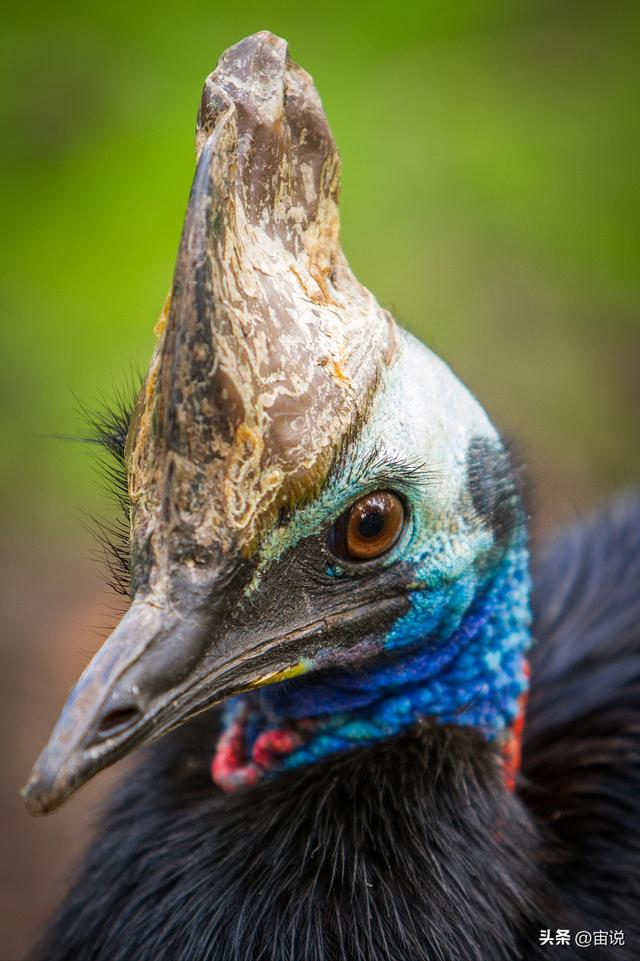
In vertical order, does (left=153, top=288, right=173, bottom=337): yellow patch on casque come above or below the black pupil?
above

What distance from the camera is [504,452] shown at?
63.6 inches

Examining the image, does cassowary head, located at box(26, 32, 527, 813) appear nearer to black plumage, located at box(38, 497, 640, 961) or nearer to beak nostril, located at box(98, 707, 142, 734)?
beak nostril, located at box(98, 707, 142, 734)

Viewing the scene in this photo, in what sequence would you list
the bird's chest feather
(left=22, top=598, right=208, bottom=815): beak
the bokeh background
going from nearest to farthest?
(left=22, top=598, right=208, bottom=815): beak, the bird's chest feather, the bokeh background

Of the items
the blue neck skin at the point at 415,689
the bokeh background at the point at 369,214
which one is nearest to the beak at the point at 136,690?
the blue neck skin at the point at 415,689

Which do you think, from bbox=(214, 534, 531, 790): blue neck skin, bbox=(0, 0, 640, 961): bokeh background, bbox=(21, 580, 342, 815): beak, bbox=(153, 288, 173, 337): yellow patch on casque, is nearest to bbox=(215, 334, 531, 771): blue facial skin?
bbox=(214, 534, 531, 790): blue neck skin

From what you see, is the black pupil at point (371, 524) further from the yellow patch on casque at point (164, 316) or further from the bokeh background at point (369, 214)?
the bokeh background at point (369, 214)

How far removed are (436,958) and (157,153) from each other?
5134mm

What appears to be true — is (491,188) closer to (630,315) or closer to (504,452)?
(630,315)

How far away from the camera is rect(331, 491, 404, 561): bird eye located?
1.31 meters

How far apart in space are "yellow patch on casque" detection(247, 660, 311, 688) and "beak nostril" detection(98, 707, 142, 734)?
23 centimetres

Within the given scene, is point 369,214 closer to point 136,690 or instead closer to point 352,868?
point 352,868

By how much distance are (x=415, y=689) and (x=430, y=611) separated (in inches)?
6.5

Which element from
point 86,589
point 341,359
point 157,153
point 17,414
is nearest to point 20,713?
point 86,589

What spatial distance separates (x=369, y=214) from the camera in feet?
18.1
